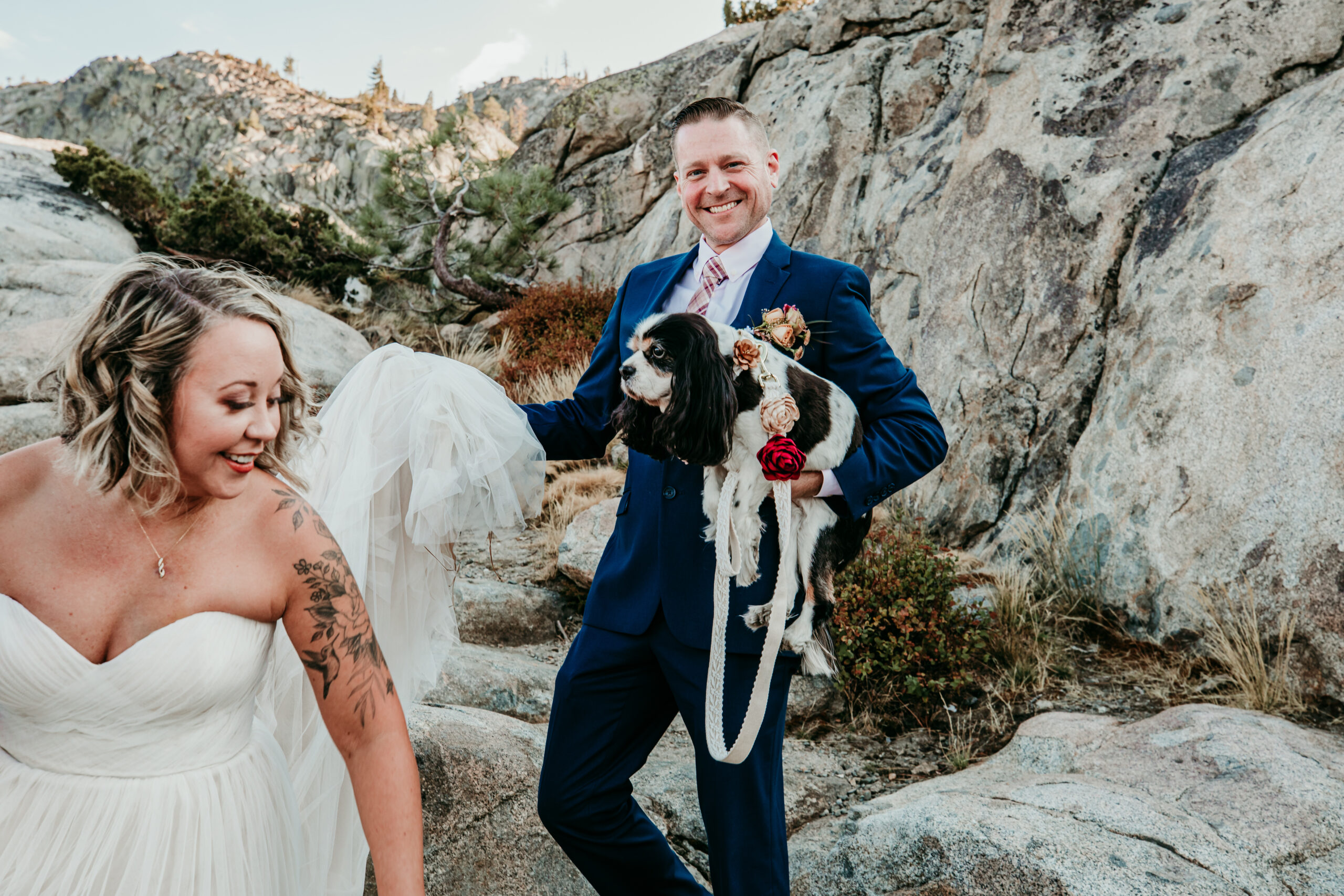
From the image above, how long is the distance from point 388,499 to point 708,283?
108 cm

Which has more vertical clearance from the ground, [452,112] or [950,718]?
[452,112]

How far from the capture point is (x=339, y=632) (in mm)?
1711

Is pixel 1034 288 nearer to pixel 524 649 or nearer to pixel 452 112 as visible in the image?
pixel 524 649

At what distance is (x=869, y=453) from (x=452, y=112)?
39.2 feet

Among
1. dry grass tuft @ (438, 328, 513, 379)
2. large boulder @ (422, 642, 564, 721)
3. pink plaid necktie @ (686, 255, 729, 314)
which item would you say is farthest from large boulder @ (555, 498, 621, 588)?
pink plaid necktie @ (686, 255, 729, 314)

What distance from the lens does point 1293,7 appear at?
5121mm

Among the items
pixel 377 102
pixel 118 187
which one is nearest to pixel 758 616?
pixel 118 187

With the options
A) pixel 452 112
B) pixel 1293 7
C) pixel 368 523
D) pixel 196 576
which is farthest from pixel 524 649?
pixel 452 112

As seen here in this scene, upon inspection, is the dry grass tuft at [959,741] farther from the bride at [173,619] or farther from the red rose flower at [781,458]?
the bride at [173,619]

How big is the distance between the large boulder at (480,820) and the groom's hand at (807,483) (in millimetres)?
1644

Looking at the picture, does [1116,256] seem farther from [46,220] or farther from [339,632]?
[46,220]

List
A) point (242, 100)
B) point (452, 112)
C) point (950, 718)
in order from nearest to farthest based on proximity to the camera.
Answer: point (950, 718)
point (452, 112)
point (242, 100)

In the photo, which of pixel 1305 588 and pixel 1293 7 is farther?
pixel 1293 7

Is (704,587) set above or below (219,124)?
below
